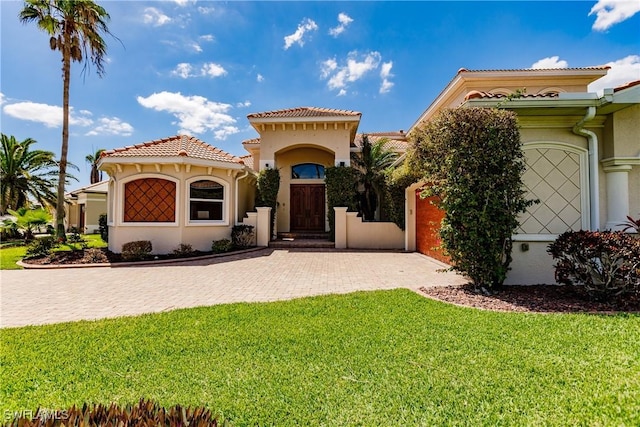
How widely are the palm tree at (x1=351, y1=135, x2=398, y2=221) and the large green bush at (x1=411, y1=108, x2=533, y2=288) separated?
10.1m

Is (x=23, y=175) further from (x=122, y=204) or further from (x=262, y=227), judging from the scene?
(x=262, y=227)

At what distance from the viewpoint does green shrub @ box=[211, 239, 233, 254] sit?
1397cm

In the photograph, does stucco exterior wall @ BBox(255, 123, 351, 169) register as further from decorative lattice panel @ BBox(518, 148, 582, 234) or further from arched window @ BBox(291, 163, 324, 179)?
decorative lattice panel @ BBox(518, 148, 582, 234)

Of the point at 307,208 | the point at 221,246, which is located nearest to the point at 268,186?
the point at 307,208

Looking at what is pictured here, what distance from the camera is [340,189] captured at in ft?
55.0

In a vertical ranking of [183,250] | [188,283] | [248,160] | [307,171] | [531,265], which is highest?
[248,160]

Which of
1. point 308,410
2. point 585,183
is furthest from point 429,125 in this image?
point 308,410

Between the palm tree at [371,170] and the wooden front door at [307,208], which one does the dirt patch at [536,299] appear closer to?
the palm tree at [371,170]

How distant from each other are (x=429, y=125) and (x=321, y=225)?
12549 mm

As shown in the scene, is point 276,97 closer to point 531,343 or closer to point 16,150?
point 531,343

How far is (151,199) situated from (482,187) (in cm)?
1360

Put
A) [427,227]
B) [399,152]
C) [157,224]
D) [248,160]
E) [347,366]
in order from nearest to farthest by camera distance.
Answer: [347,366], [427,227], [157,224], [399,152], [248,160]

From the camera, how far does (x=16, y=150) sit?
26.5 metres

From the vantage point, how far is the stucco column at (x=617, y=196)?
23.8 ft
